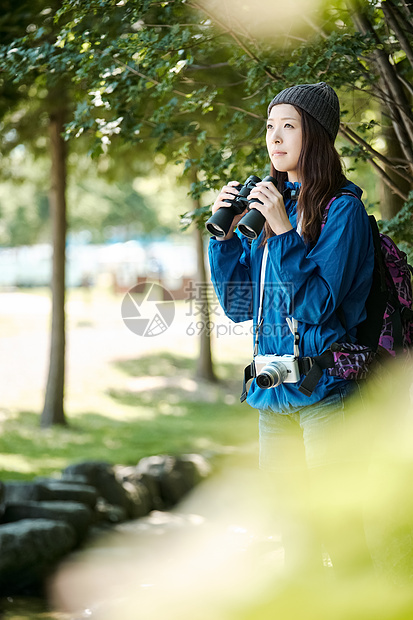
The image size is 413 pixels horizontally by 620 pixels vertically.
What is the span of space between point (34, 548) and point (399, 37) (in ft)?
11.4

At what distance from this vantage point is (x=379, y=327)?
6.46 feet

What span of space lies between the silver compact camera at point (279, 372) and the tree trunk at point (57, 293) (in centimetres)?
730

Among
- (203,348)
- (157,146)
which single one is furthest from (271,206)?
(203,348)

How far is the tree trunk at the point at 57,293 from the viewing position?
8805 millimetres

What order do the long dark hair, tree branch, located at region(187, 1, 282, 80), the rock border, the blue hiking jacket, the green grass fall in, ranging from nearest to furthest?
1. the blue hiking jacket
2. the long dark hair
3. tree branch, located at region(187, 1, 282, 80)
4. the rock border
5. the green grass

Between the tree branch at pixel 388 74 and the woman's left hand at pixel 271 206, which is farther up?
the tree branch at pixel 388 74

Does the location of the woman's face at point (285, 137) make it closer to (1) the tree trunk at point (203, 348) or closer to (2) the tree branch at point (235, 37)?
(2) the tree branch at point (235, 37)

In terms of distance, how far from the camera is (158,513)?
6109mm

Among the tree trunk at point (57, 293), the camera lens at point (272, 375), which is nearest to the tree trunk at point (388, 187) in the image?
the camera lens at point (272, 375)

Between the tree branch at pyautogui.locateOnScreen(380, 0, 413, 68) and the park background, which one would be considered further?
the park background

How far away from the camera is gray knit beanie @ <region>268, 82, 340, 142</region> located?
198 centimetres

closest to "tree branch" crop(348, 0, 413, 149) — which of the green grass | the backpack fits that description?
the backpack

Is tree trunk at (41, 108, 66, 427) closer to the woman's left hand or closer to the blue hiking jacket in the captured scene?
the blue hiking jacket

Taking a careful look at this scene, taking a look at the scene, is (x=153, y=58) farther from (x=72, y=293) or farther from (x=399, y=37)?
(x=72, y=293)
